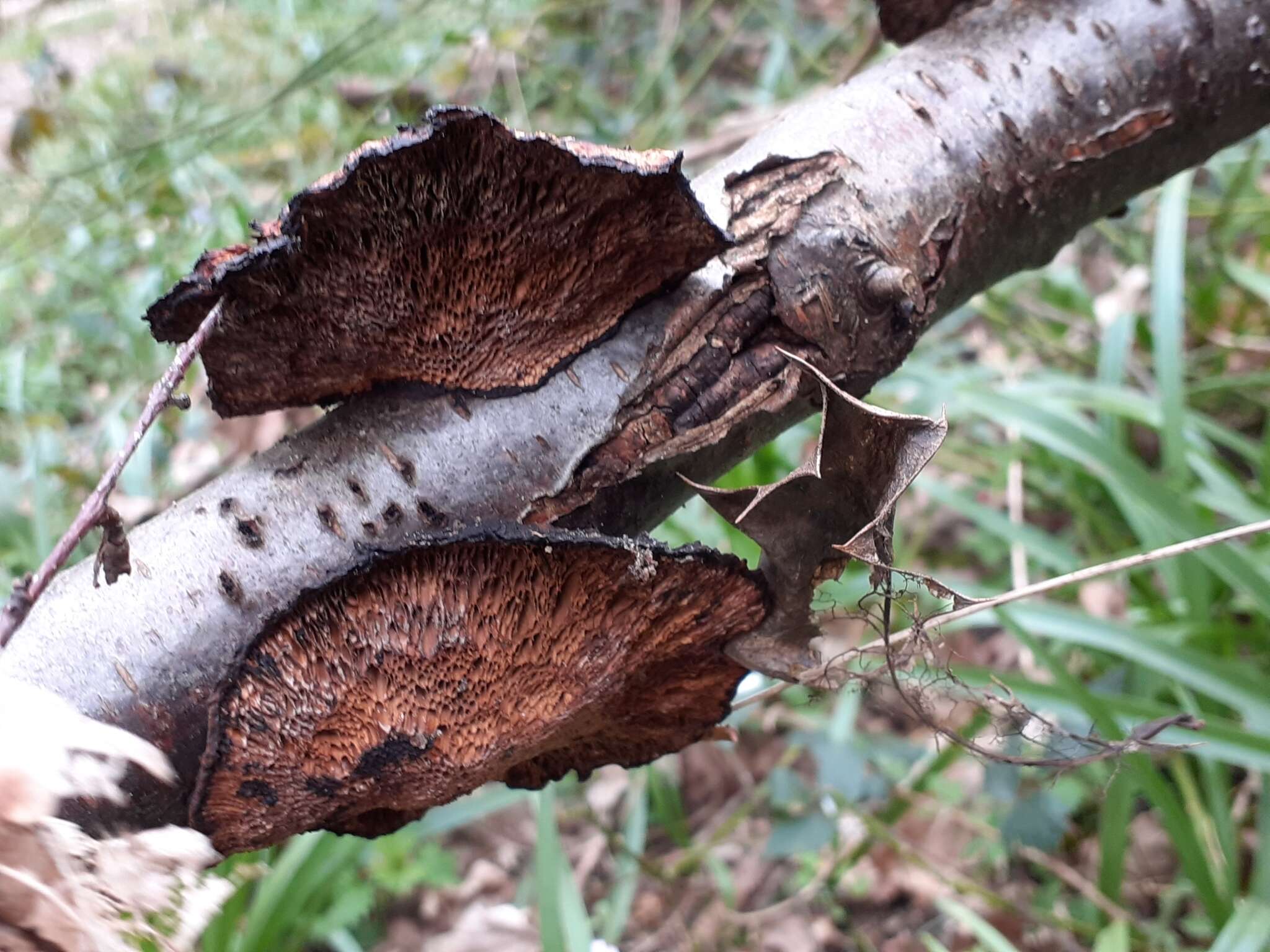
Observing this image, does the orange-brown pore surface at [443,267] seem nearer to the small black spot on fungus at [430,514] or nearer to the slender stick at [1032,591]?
the small black spot on fungus at [430,514]

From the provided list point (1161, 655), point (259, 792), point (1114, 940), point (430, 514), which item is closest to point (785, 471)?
point (1161, 655)

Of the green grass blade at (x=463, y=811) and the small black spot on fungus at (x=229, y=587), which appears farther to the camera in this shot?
the green grass blade at (x=463, y=811)

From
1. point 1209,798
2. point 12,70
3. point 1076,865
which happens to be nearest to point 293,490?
point 1209,798

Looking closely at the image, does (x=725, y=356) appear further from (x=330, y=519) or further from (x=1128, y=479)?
(x=1128, y=479)

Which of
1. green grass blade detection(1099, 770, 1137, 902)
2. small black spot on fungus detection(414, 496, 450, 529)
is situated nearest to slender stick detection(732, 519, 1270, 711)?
small black spot on fungus detection(414, 496, 450, 529)

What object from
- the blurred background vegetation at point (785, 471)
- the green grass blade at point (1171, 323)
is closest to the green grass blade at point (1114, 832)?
the blurred background vegetation at point (785, 471)

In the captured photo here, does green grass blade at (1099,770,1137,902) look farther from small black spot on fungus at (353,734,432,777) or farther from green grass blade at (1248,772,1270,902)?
small black spot on fungus at (353,734,432,777)
